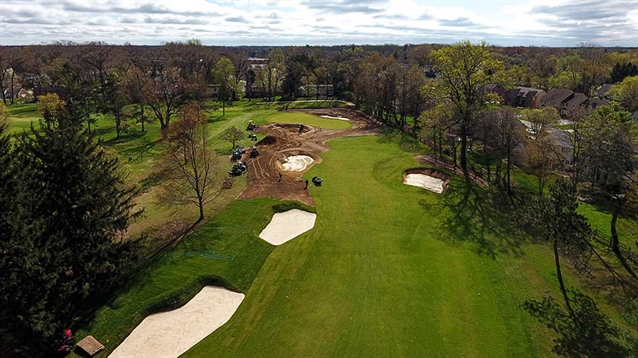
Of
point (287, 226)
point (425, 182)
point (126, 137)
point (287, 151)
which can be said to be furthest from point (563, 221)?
point (126, 137)

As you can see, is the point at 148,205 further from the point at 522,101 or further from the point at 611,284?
the point at 522,101

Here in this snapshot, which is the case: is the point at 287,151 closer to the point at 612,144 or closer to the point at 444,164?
the point at 444,164

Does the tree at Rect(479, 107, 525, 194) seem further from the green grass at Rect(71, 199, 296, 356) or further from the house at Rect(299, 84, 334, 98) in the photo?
the house at Rect(299, 84, 334, 98)

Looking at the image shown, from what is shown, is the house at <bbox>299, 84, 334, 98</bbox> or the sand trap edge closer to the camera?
the sand trap edge

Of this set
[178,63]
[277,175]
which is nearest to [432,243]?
[277,175]

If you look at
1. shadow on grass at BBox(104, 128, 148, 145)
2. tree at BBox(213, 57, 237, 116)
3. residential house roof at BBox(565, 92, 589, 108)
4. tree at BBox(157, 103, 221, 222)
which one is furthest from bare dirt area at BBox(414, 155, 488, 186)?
tree at BBox(213, 57, 237, 116)
